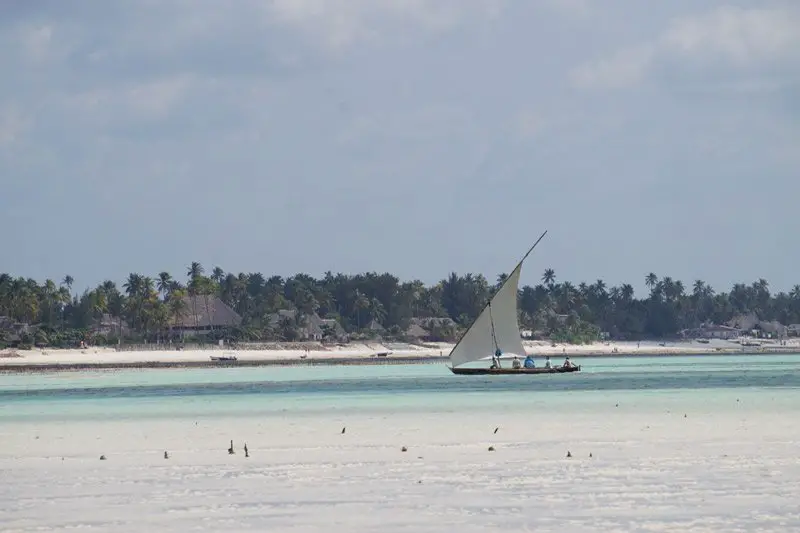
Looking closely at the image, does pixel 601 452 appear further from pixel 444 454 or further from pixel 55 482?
pixel 55 482

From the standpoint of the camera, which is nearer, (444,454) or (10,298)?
(444,454)

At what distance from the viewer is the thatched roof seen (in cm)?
17312

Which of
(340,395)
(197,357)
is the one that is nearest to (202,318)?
(197,357)

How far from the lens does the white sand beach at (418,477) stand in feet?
68.9

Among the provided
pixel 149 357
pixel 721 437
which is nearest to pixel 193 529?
pixel 721 437

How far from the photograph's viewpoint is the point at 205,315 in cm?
17550

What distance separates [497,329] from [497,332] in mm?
360

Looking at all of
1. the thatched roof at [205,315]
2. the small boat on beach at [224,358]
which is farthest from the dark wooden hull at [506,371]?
the thatched roof at [205,315]

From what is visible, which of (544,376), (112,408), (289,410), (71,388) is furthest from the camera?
(544,376)

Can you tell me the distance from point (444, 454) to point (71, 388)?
163 ft

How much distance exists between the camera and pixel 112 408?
5459 cm

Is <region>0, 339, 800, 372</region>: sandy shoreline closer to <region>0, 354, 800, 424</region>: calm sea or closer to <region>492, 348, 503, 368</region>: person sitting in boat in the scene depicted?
<region>0, 354, 800, 424</region>: calm sea

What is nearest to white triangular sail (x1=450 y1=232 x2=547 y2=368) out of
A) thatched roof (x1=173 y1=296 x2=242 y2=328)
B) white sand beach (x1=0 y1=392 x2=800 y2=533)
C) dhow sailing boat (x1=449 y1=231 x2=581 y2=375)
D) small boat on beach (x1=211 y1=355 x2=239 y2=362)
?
dhow sailing boat (x1=449 y1=231 x2=581 y2=375)

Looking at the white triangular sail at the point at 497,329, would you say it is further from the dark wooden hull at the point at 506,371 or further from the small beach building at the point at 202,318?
the small beach building at the point at 202,318
